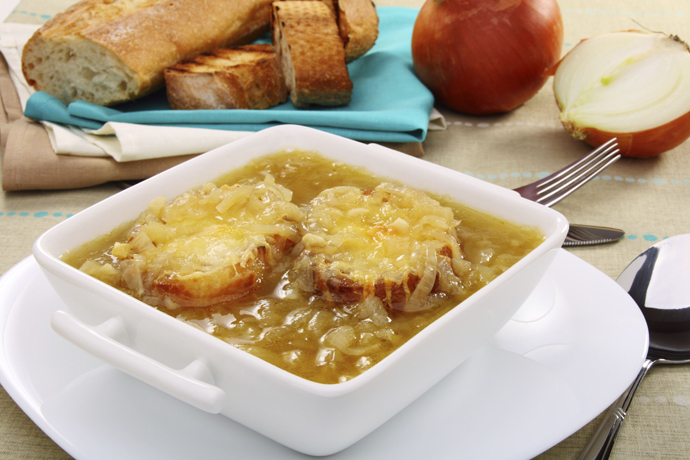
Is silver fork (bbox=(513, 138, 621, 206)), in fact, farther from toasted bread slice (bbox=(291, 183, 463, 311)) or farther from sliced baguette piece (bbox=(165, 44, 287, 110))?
sliced baguette piece (bbox=(165, 44, 287, 110))

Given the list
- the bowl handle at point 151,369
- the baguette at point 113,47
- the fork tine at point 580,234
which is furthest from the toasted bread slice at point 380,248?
the baguette at point 113,47

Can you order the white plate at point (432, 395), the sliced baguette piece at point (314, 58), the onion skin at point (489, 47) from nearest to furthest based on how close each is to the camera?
the white plate at point (432, 395) < the onion skin at point (489, 47) < the sliced baguette piece at point (314, 58)

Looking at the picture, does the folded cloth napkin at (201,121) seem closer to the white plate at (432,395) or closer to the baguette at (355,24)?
the baguette at (355,24)

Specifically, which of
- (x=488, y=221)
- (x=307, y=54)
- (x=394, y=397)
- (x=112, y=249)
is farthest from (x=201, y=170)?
(x=307, y=54)

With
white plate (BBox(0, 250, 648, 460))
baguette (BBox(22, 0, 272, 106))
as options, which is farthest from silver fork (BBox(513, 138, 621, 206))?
baguette (BBox(22, 0, 272, 106))

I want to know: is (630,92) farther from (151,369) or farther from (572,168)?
(151,369)

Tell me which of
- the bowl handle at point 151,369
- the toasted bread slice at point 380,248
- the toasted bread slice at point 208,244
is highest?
the bowl handle at point 151,369
